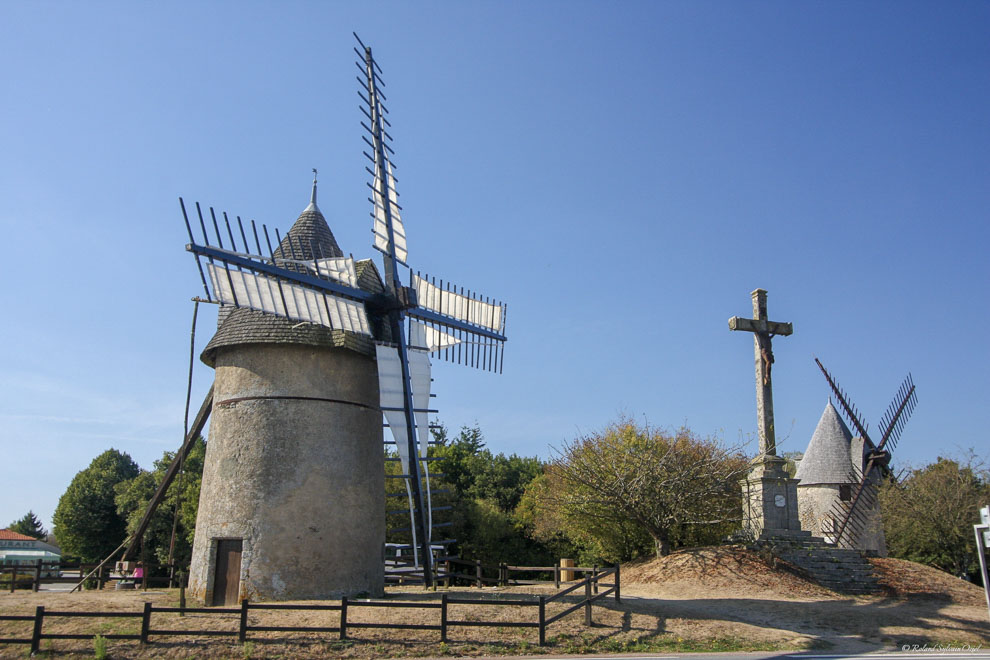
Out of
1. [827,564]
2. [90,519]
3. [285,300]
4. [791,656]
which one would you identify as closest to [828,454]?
[827,564]

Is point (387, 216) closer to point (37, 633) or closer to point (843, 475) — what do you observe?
point (37, 633)

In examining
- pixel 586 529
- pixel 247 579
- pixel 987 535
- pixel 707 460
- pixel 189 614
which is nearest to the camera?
pixel 987 535

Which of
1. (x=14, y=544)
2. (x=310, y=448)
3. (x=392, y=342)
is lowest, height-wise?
(x=14, y=544)

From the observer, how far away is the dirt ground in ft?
40.6

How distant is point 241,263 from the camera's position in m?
14.3

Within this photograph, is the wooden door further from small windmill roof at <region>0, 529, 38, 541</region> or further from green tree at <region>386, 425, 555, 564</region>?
small windmill roof at <region>0, 529, 38, 541</region>

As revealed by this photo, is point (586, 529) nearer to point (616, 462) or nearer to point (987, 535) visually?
point (616, 462)

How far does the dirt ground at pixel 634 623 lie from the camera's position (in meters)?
12.4

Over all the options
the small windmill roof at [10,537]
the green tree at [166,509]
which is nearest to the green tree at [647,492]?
the green tree at [166,509]

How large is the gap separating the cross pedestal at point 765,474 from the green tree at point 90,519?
42028 mm

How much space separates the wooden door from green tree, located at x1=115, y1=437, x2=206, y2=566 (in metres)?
15.9

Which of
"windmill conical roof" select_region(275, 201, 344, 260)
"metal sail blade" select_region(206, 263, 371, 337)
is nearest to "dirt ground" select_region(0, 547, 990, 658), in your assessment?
"metal sail blade" select_region(206, 263, 371, 337)

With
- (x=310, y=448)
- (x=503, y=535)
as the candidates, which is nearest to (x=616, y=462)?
(x=310, y=448)

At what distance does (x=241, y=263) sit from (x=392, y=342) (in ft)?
13.4
